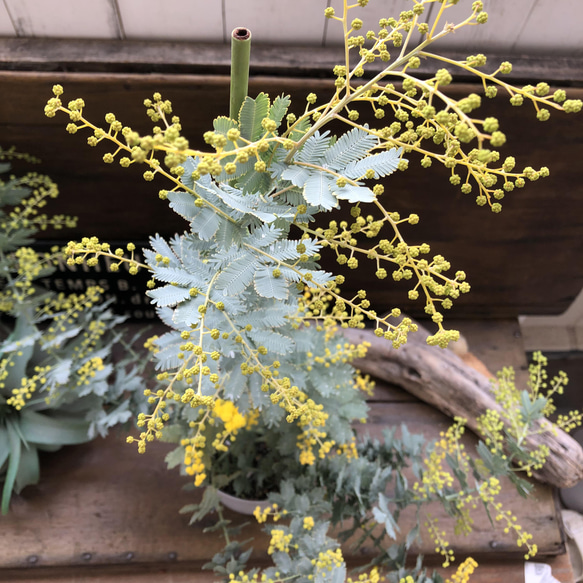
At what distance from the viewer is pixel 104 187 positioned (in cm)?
107

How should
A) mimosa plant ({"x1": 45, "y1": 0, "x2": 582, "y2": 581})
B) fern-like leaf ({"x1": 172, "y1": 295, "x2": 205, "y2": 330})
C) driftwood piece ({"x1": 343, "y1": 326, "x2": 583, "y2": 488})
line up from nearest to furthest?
mimosa plant ({"x1": 45, "y1": 0, "x2": 582, "y2": 581}), fern-like leaf ({"x1": 172, "y1": 295, "x2": 205, "y2": 330}), driftwood piece ({"x1": 343, "y1": 326, "x2": 583, "y2": 488})

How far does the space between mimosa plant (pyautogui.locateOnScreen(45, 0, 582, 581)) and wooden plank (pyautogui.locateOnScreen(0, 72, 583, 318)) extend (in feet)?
0.27

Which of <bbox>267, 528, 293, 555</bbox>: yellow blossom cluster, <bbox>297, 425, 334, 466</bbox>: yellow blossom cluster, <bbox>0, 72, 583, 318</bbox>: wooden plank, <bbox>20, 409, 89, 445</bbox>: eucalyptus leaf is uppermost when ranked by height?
<bbox>0, 72, 583, 318</bbox>: wooden plank

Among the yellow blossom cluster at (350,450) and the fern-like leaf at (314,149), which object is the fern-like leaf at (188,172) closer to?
the fern-like leaf at (314,149)

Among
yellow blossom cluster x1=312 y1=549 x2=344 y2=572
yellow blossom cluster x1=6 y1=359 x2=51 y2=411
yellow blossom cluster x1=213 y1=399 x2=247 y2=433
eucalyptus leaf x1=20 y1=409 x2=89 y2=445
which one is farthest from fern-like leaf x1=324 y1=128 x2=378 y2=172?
eucalyptus leaf x1=20 y1=409 x2=89 y2=445

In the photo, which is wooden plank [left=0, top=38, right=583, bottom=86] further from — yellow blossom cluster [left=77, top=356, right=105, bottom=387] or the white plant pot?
the white plant pot

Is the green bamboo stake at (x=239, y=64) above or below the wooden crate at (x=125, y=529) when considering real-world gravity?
above

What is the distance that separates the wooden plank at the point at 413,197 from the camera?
2.87ft

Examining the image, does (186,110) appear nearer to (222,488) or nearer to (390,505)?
(222,488)

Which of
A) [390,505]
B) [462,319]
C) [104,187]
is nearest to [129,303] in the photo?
[104,187]

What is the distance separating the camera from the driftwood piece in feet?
3.45

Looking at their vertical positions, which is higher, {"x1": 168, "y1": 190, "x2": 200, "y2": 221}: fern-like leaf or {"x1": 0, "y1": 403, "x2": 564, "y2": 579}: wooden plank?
{"x1": 168, "y1": 190, "x2": 200, "y2": 221}: fern-like leaf

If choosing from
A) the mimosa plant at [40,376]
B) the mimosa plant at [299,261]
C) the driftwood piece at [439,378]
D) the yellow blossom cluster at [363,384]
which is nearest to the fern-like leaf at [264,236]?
the mimosa plant at [299,261]

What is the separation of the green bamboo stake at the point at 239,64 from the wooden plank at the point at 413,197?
38 cm
